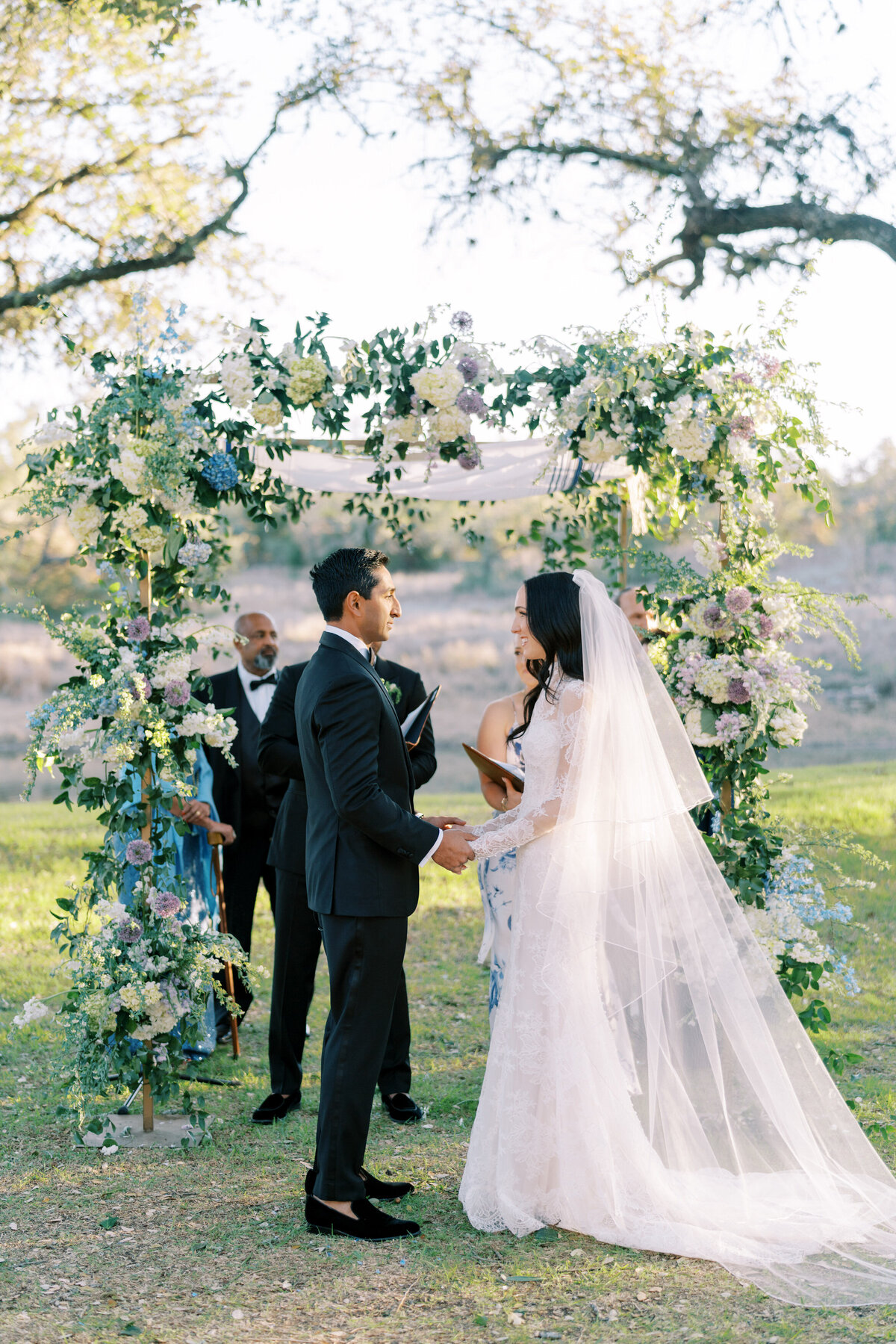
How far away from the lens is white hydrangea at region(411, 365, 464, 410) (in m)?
5.29

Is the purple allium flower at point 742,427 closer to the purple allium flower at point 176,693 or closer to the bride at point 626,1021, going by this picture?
the bride at point 626,1021

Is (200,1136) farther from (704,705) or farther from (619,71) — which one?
(619,71)

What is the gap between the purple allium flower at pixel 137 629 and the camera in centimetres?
483

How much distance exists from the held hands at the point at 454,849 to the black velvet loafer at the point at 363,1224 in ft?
3.67

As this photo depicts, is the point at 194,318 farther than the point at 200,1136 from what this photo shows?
Yes

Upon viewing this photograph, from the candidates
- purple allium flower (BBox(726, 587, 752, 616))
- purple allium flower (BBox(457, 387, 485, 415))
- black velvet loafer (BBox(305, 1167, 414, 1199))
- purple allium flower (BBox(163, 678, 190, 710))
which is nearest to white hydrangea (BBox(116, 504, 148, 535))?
purple allium flower (BBox(163, 678, 190, 710))

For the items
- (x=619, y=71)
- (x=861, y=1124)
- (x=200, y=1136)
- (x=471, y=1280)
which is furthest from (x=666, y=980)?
(x=619, y=71)

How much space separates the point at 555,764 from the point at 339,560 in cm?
99

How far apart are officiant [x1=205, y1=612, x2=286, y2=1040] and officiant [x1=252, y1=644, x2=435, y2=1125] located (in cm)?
97

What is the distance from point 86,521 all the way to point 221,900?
220 cm

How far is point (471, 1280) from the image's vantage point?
11.9ft

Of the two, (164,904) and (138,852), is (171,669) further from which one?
(164,904)

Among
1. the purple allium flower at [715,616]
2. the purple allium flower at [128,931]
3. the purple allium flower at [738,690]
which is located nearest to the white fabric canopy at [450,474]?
the purple allium flower at [715,616]

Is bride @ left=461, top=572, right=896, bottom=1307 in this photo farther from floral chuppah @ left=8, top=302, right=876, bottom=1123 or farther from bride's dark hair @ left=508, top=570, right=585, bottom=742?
floral chuppah @ left=8, top=302, right=876, bottom=1123
